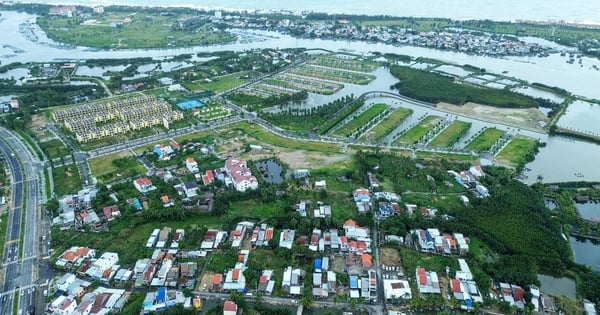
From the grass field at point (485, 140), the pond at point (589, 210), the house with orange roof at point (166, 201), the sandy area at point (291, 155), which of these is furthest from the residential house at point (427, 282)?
the grass field at point (485, 140)

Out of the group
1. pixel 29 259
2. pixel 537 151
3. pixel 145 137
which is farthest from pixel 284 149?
pixel 537 151

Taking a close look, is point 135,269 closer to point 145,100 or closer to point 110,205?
point 110,205

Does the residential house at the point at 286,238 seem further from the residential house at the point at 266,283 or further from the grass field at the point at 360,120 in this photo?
the grass field at the point at 360,120

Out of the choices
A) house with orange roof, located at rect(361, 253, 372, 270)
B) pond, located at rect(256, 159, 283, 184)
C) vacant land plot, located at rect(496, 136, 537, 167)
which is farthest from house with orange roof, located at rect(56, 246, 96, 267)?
vacant land plot, located at rect(496, 136, 537, 167)

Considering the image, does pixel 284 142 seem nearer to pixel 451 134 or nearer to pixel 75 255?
pixel 451 134

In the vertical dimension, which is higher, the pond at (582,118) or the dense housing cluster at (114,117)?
the dense housing cluster at (114,117)

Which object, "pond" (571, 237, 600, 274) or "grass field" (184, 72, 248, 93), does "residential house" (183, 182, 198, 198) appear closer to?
"grass field" (184, 72, 248, 93)
